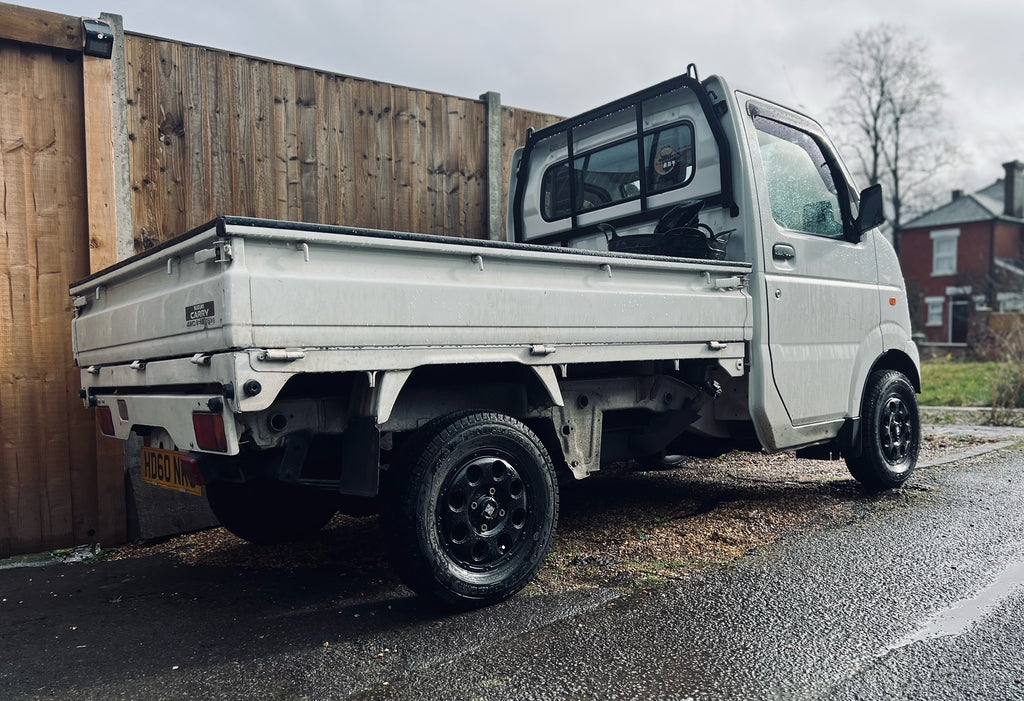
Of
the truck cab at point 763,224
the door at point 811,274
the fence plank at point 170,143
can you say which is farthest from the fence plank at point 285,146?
the door at point 811,274

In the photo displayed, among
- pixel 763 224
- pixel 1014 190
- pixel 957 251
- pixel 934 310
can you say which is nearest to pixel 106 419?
pixel 763 224

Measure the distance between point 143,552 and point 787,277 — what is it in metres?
4.10

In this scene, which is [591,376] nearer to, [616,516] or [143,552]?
[616,516]

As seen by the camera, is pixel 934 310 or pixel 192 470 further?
pixel 934 310

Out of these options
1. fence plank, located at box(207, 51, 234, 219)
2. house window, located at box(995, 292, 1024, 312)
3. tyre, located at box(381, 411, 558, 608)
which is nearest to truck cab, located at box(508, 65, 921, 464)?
tyre, located at box(381, 411, 558, 608)

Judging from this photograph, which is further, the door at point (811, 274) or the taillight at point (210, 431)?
the door at point (811, 274)

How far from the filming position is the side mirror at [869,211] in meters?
5.21

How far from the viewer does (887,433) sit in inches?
217

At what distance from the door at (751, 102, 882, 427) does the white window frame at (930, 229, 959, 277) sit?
35.0 meters

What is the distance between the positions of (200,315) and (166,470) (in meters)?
1.03

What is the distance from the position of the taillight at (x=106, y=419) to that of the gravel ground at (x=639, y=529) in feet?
3.12

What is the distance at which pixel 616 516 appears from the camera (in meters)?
5.01

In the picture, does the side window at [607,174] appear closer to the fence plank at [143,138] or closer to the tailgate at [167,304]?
the fence plank at [143,138]

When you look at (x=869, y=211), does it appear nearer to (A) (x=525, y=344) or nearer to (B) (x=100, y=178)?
(A) (x=525, y=344)
